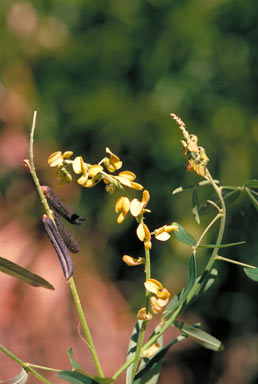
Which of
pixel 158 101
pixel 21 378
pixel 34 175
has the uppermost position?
pixel 158 101

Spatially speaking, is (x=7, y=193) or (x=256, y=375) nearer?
(x=256, y=375)

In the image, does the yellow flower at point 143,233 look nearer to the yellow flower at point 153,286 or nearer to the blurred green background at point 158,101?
the yellow flower at point 153,286

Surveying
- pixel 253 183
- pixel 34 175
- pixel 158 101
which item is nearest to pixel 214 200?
pixel 253 183

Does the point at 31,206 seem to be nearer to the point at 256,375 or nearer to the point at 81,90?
the point at 81,90

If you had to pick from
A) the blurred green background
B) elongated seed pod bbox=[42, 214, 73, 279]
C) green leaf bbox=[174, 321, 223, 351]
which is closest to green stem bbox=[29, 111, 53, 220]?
elongated seed pod bbox=[42, 214, 73, 279]

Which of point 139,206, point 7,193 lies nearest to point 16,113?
point 7,193

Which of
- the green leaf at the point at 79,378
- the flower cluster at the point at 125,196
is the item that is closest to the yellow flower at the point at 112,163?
the flower cluster at the point at 125,196

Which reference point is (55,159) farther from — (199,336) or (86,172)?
(199,336)
